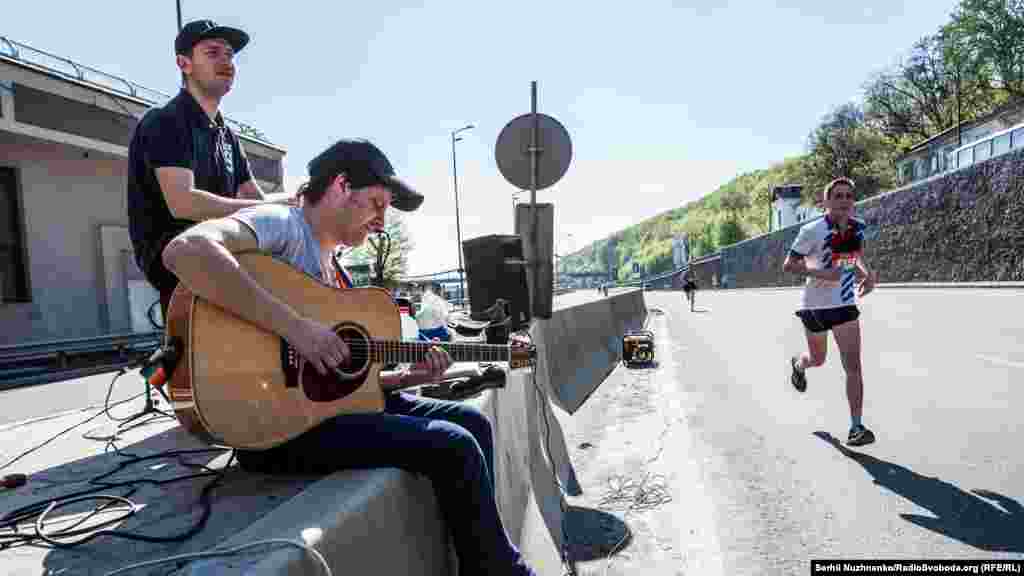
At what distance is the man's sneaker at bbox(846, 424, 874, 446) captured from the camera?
15.6 feet

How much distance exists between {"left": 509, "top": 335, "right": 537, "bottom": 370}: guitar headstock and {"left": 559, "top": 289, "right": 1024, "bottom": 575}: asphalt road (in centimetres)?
100

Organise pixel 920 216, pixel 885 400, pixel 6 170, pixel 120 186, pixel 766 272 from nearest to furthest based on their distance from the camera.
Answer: pixel 885 400 → pixel 6 170 → pixel 120 186 → pixel 920 216 → pixel 766 272

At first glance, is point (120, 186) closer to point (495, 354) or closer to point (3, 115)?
point (3, 115)

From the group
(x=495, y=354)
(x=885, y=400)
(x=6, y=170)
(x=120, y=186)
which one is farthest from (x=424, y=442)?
(x=120, y=186)

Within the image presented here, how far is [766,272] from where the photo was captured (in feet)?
181

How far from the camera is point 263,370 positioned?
201 centimetres

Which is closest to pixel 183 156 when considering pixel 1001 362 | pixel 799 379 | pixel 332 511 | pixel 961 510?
pixel 332 511

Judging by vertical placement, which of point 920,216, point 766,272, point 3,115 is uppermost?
point 3,115

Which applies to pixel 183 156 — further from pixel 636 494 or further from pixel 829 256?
pixel 829 256

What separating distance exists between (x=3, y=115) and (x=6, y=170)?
79.3 inches

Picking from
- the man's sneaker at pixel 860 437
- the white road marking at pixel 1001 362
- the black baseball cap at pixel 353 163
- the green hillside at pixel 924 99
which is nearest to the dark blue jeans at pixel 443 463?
the black baseball cap at pixel 353 163

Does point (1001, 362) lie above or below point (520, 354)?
below

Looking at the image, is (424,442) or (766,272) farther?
(766,272)

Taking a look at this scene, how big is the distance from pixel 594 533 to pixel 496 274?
343 centimetres
